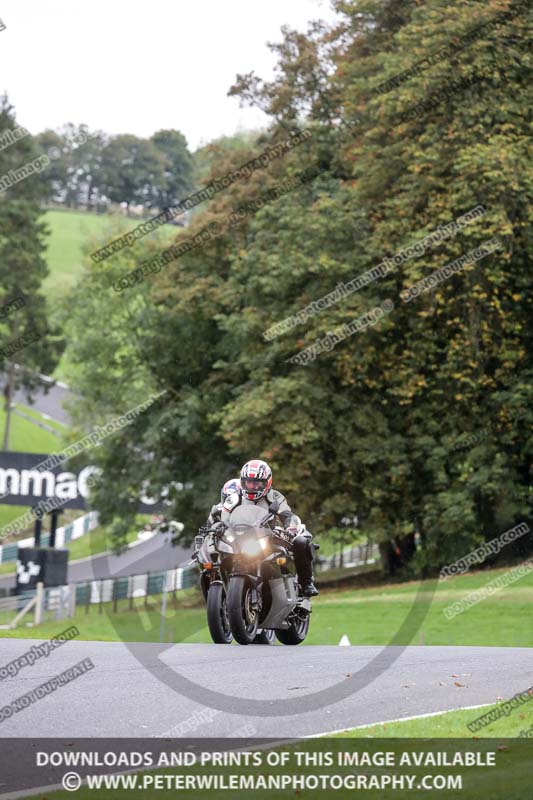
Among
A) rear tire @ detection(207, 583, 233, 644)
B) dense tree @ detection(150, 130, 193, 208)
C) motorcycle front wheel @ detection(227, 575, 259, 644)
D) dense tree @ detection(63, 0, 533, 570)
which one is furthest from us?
dense tree @ detection(150, 130, 193, 208)

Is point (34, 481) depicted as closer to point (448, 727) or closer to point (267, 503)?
point (267, 503)

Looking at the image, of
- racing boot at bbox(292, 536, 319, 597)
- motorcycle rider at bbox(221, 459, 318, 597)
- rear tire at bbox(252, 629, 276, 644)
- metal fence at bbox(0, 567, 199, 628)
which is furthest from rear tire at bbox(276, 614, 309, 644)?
metal fence at bbox(0, 567, 199, 628)

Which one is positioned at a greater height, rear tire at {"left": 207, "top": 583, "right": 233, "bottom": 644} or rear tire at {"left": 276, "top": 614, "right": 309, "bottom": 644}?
rear tire at {"left": 207, "top": 583, "right": 233, "bottom": 644}

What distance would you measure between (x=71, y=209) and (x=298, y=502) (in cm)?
12367

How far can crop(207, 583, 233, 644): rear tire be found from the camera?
13383 millimetres

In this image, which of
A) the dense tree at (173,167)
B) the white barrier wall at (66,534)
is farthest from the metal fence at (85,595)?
the dense tree at (173,167)

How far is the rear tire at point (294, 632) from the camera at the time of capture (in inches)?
590

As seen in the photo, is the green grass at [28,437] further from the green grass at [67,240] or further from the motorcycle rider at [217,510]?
the motorcycle rider at [217,510]

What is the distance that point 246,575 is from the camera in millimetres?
13109

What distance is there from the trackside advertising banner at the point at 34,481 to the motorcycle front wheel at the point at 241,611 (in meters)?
32.0

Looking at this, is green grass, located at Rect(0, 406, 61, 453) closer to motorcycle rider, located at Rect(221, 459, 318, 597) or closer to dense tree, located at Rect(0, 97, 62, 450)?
dense tree, located at Rect(0, 97, 62, 450)

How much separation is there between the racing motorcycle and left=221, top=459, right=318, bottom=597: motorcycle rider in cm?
9

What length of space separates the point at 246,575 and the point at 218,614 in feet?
2.52

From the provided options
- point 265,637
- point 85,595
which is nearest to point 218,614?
point 265,637
